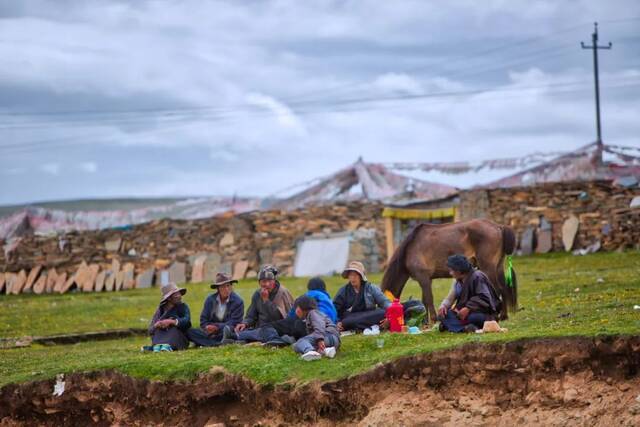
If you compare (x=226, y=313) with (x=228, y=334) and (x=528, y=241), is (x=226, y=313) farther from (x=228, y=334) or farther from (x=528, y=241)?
(x=528, y=241)

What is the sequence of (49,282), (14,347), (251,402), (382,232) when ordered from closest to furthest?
1. (251,402)
2. (14,347)
3. (382,232)
4. (49,282)

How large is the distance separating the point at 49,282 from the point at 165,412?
86.6 feet

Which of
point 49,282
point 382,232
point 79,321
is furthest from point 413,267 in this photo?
point 49,282

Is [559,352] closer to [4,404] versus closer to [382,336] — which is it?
[382,336]

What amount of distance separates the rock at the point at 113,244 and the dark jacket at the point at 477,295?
26.6 metres

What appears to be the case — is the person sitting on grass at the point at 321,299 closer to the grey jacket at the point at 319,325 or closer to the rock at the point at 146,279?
the grey jacket at the point at 319,325

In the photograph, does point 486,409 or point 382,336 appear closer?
point 486,409

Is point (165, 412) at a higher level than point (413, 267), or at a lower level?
lower

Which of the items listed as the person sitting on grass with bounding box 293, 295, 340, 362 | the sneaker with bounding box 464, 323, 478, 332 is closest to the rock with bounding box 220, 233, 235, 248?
the person sitting on grass with bounding box 293, 295, 340, 362

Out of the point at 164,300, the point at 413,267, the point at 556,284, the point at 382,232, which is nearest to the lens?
the point at 164,300

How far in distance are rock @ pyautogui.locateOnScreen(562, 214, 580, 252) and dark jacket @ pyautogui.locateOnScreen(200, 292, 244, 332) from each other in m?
18.8

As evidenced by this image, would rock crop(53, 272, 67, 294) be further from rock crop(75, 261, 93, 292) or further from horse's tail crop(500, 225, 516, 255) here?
horse's tail crop(500, 225, 516, 255)

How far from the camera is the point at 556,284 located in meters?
25.2

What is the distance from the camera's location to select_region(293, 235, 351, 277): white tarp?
36716 millimetres
